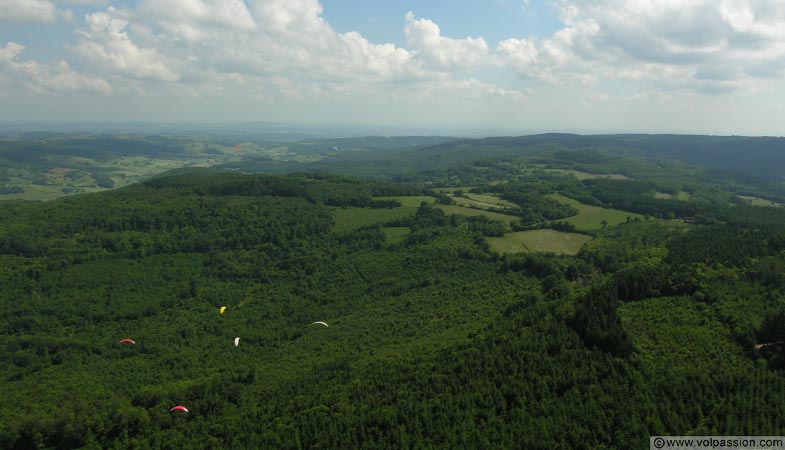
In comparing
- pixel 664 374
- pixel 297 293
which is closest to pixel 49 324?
pixel 297 293

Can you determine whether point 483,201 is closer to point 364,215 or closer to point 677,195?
point 364,215

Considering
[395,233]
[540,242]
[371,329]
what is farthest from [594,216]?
[371,329]

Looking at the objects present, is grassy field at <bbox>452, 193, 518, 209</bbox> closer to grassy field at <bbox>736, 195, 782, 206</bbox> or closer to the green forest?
the green forest

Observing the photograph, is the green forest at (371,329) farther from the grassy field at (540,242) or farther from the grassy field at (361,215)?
the grassy field at (540,242)

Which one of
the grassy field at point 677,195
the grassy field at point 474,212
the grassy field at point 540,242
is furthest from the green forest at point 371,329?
the grassy field at point 677,195

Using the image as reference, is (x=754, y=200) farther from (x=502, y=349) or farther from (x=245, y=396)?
(x=245, y=396)
